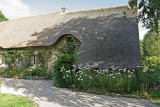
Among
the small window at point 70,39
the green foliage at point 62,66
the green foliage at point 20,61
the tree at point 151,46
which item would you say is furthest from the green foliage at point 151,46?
the green foliage at point 62,66

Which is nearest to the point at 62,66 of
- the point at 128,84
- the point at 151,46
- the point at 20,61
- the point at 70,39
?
the point at 128,84

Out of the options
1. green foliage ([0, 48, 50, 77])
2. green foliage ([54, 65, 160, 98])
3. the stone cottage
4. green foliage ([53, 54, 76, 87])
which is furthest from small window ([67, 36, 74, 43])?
green foliage ([54, 65, 160, 98])

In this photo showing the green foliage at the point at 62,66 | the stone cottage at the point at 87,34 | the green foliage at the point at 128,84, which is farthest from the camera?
the stone cottage at the point at 87,34

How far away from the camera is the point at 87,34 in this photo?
1090cm

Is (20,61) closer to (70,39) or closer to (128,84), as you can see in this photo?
(70,39)

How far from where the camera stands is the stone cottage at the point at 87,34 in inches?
342

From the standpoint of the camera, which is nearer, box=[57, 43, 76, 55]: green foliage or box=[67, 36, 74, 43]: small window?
box=[57, 43, 76, 55]: green foliage

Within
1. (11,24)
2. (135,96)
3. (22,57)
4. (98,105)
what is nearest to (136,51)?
(135,96)

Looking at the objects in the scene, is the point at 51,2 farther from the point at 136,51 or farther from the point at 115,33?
the point at 136,51

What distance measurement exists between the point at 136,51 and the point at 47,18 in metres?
10.6

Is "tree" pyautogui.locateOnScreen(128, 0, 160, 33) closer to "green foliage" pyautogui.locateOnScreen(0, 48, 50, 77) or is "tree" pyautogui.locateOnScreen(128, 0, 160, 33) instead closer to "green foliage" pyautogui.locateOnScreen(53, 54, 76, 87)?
"green foliage" pyautogui.locateOnScreen(53, 54, 76, 87)

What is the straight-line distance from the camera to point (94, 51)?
9.36 m

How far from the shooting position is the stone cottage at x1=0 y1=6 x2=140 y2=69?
28.5 ft

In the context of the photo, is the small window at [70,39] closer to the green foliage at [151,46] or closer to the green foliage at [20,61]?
the green foliage at [20,61]
